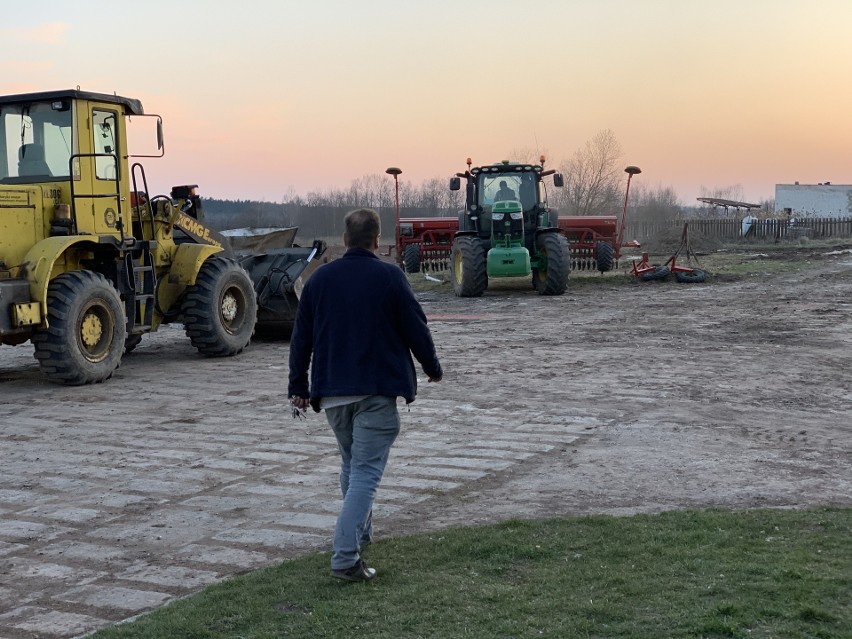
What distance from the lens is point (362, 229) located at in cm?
525

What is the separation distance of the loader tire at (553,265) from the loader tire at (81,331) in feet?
39.6

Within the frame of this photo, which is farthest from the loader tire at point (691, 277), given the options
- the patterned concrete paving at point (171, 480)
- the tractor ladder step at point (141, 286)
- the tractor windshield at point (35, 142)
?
the tractor windshield at point (35, 142)

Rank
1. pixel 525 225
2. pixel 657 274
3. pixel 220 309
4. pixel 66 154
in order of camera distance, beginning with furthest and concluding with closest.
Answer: pixel 657 274
pixel 525 225
pixel 220 309
pixel 66 154

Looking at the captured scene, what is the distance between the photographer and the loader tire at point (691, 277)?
25.4 meters

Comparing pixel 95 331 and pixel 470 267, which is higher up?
pixel 470 267

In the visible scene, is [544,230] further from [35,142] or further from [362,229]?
[362,229]

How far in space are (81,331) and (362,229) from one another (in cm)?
723

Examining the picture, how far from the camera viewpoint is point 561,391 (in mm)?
10641

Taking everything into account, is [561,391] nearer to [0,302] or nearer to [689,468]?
[689,468]

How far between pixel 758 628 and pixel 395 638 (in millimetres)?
1423

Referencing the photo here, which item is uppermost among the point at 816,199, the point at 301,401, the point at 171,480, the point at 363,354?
the point at 816,199

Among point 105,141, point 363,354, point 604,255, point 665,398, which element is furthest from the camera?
point 604,255

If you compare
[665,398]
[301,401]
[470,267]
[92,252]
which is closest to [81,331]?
[92,252]

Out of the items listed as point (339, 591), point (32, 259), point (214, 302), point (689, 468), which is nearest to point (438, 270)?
point (214, 302)
